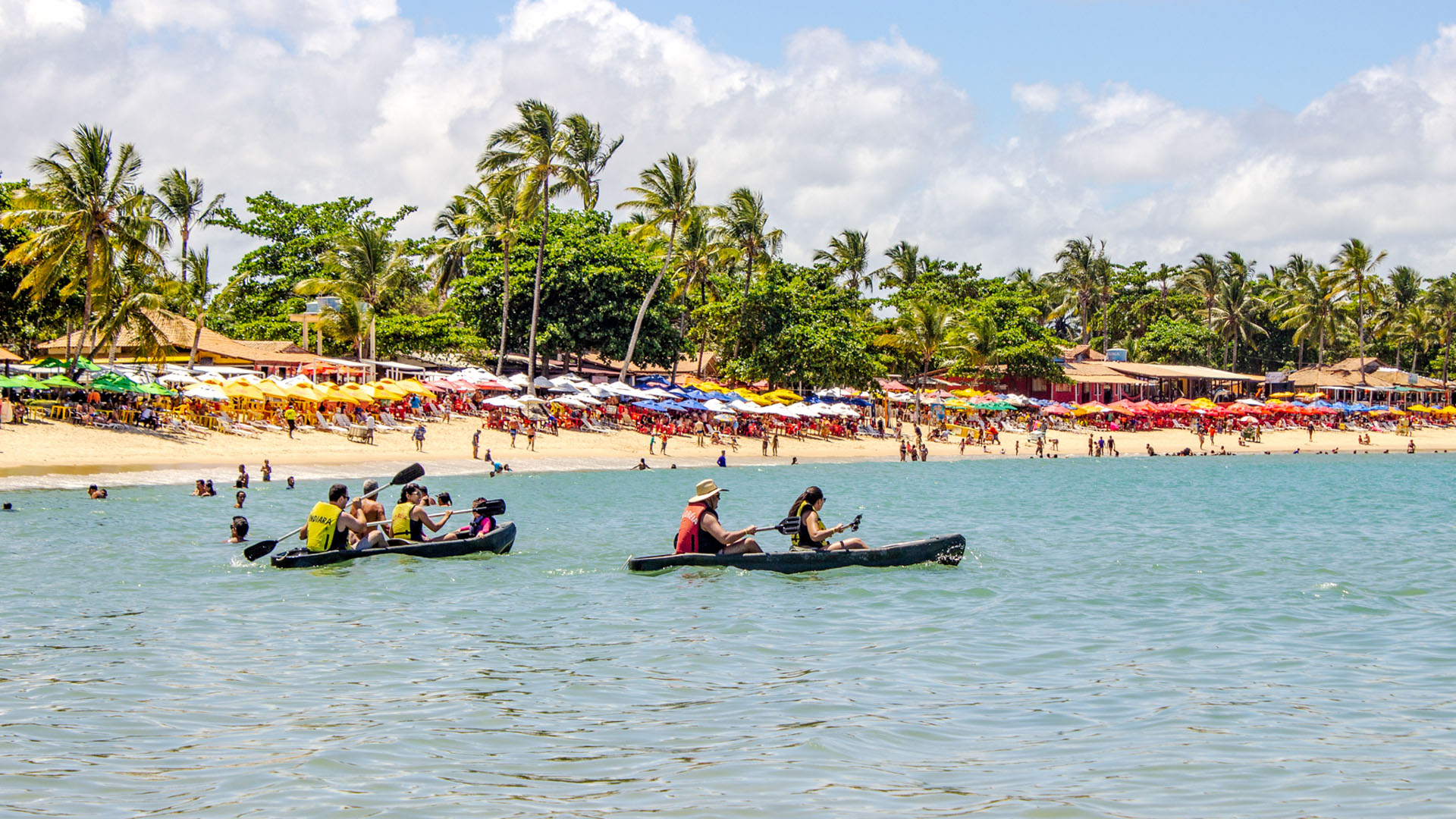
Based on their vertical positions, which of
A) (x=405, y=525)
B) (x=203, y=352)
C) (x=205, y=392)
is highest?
(x=203, y=352)

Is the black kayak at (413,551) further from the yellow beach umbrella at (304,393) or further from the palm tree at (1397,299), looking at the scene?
the palm tree at (1397,299)

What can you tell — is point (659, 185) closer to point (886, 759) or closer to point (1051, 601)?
point (1051, 601)

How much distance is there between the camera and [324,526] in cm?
1677

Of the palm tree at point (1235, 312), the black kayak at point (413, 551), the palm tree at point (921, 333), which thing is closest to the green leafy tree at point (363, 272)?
the palm tree at point (921, 333)

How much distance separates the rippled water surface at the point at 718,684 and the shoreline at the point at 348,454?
1199 centimetres

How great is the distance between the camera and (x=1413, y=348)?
95.8 metres

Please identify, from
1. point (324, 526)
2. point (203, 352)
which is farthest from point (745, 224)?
point (324, 526)

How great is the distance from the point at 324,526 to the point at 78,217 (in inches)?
1109

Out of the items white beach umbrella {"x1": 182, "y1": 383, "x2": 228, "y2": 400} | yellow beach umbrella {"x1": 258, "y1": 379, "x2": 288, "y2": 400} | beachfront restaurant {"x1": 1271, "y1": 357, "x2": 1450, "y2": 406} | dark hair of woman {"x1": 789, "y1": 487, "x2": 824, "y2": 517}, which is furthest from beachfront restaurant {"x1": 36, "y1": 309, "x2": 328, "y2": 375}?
beachfront restaurant {"x1": 1271, "y1": 357, "x2": 1450, "y2": 406}

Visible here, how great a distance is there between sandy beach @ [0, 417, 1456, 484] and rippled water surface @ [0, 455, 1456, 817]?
1394 centimetres

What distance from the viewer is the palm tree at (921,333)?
6412 centimetres

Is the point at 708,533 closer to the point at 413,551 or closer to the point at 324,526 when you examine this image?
the point at 413,551

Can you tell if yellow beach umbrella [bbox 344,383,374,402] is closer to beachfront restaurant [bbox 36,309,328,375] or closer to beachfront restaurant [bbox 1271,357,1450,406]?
beachfront restaurant [bbox 36,309,328,375]

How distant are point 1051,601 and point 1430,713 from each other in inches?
236
